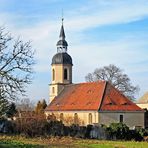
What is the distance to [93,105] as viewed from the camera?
65312 mm

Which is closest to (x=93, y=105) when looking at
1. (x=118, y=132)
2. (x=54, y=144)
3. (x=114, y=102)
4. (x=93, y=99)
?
(x=93, y=99)

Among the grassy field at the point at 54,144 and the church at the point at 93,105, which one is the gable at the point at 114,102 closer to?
the church at the point at 93,105

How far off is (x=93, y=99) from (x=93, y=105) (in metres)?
1.92

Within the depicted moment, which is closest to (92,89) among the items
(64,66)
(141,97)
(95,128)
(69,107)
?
(69,107)

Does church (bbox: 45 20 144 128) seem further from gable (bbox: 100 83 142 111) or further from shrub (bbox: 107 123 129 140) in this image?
shrub (bbox: 107 123 129 140)

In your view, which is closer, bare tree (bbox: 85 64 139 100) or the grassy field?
the grassy field

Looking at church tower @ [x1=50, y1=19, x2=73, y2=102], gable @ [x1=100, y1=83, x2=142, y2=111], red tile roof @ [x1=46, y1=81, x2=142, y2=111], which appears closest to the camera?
gable @ [x1=100, y1=83, x2=142, y2=111]

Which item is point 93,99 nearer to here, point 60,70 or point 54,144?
point 60,70

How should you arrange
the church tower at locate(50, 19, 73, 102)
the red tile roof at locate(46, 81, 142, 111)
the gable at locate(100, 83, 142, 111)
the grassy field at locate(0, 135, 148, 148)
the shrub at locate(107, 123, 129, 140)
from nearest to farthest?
the grassy field at locate(0, 135, 148, 148) → the shrub at locate(107, 123, 129, 140) → the gable at locate(100, 83, 142, 111) → the red tile roof at locate(46, 81, 142, 111) → the church tower at locate(50, 19, 73, 102)

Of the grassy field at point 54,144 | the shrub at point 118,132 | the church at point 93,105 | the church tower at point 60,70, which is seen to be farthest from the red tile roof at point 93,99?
the grassy field at point 54,144

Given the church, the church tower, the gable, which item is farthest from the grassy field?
the church tower

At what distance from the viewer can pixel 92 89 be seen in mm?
70125

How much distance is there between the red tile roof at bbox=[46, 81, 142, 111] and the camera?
64312 millimetres

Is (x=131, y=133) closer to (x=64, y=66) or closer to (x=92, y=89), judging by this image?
(x=92, y=89)
